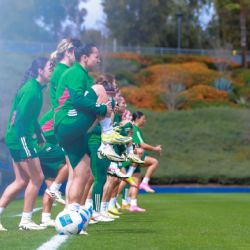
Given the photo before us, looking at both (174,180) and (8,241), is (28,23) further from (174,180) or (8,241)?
(8,241)

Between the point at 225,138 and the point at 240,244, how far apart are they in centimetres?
3478

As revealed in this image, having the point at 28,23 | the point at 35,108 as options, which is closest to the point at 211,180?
the point at 35,108

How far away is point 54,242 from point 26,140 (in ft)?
7.06

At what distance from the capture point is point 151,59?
64688 millimetres

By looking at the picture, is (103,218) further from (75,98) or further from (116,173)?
(75,98)

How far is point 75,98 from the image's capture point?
30.0ft

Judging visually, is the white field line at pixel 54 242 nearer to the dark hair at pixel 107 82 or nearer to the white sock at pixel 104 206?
the dark hair at pixel 107 82

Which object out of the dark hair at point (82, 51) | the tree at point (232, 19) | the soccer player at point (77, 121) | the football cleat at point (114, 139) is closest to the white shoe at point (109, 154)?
the football cleat at point (114, 139)

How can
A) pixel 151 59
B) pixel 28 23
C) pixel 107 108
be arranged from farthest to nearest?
pixel 28 23 → pixel 151 59 → pixel 107 108

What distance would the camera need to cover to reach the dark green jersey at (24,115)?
34.1 feet

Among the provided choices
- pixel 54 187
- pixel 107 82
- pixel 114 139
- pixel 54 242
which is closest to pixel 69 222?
pixel 54 242

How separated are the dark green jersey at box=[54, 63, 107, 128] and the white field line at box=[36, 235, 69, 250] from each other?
1.18 m

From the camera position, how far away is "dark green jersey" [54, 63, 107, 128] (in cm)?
912

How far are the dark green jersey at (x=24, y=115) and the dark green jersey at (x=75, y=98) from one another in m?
0.98
